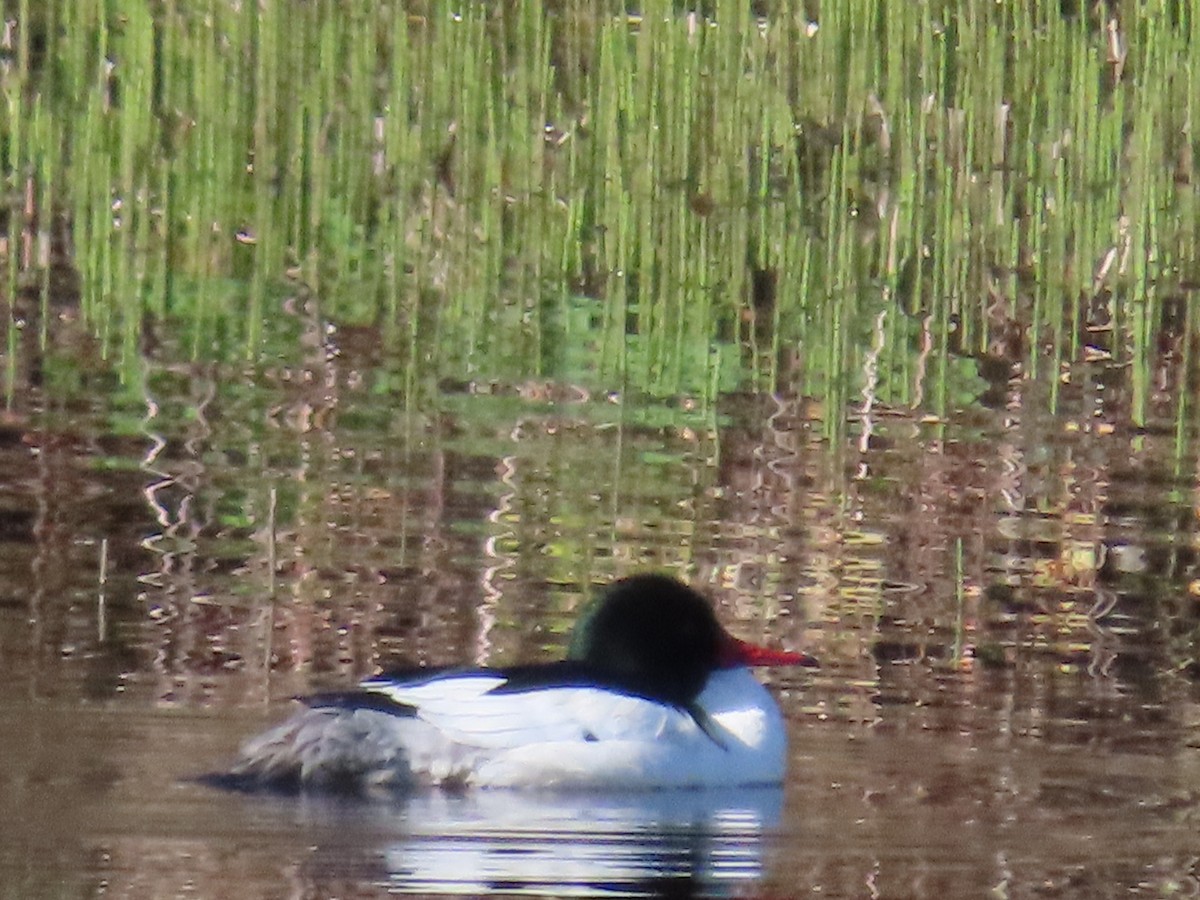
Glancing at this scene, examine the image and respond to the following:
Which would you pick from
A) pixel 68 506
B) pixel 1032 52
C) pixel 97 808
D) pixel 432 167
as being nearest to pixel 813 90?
pixel 1032 52

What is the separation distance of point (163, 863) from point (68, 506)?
3703 mm

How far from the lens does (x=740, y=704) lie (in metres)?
7.48

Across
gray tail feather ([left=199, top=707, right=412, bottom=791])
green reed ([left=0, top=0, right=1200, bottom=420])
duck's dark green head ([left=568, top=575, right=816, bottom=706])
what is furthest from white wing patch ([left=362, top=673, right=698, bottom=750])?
green reed ([left=0, top=0, right=1200, bottom=420])

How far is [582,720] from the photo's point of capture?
7.11 metres

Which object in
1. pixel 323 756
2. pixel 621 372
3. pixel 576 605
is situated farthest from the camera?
pixel 621 372

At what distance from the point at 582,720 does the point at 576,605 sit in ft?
4.70

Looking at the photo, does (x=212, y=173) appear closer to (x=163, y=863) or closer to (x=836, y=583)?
(x=836, y=583)

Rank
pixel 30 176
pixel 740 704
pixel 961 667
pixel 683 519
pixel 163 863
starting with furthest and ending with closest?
pixel 30 176, pixel 683 519, pixel 961 667, pixel 740 704, pixel 163 863

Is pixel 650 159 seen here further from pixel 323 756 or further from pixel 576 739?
pixel 323 756

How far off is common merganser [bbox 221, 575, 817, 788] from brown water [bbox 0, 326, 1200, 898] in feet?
0.41

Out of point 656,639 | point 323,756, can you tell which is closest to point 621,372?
point 656,639

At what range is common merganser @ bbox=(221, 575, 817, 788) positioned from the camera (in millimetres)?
6781

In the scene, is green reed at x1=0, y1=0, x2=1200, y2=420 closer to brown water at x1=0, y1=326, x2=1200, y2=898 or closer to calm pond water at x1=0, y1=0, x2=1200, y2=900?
calm pond water at x1=0, y1=0, x2=1200, y2=900

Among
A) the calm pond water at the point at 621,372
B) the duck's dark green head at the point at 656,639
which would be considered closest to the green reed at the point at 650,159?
the calm pond water at the point at 621,372
